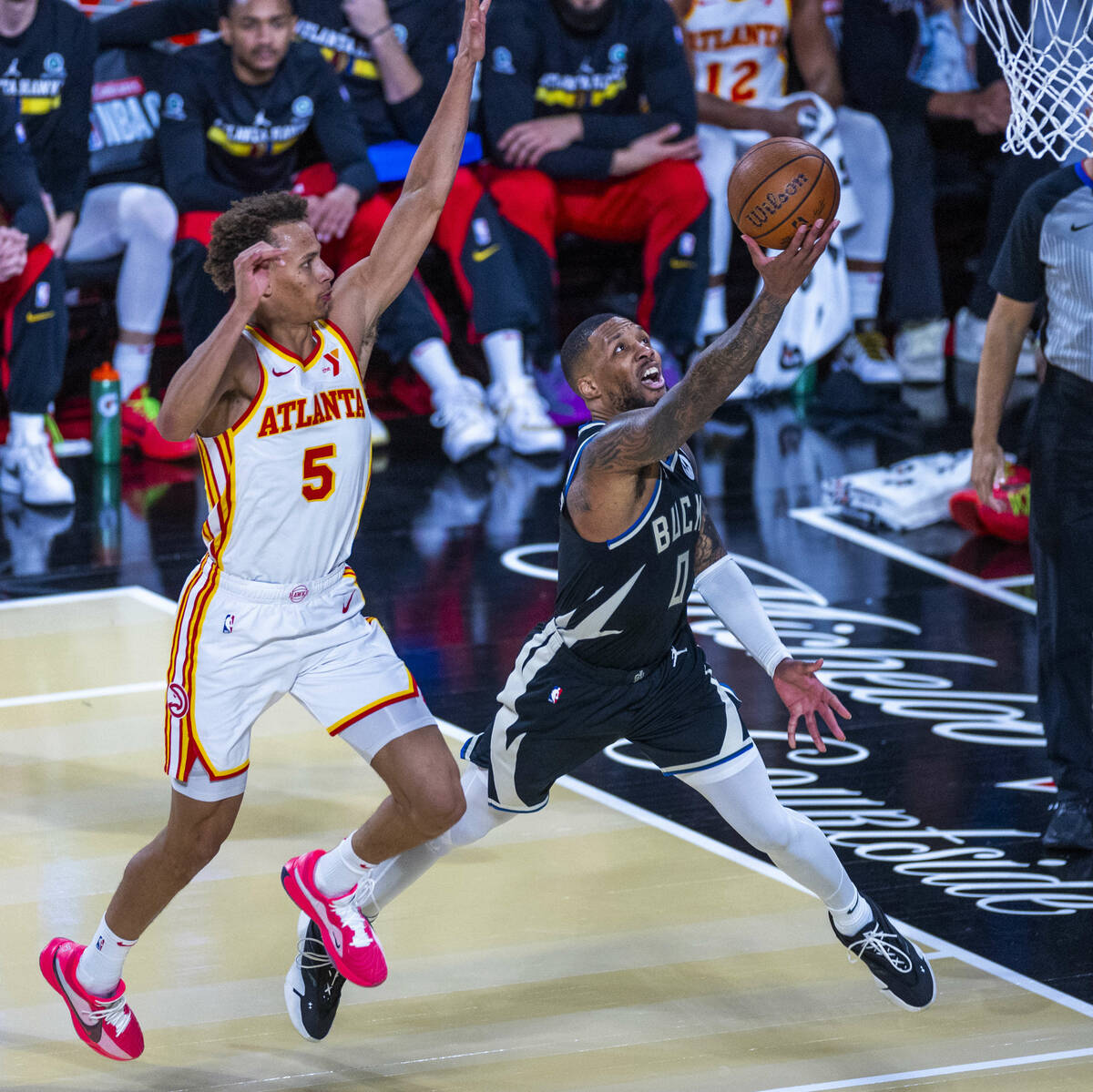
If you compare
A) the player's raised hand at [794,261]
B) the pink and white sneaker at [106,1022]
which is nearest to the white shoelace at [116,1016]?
the pink and white sneaker at [106,1022]

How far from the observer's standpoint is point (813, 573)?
8.29 metres

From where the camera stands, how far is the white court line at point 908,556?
26.2ft

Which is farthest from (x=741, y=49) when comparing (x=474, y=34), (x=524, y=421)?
(x=474, y=34)

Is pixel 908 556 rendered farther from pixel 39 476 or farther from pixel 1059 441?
pixel 39 476

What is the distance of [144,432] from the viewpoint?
33.4 ft

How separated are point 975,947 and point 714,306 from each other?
672 cm

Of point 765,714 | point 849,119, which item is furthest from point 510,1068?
point 849,119

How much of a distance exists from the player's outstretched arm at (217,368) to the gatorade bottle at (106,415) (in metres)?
5.79

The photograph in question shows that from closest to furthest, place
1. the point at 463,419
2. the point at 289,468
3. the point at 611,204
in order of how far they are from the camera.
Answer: the point at 289,468 → the point at 463,419 → the point at 611,204

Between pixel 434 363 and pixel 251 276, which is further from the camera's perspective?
pixel 434 363

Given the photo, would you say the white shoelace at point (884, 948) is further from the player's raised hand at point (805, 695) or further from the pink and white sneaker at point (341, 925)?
the pink and white sneaker at point (341, 925)

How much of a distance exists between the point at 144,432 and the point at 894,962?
21.9 feet

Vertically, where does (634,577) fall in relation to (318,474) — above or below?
below

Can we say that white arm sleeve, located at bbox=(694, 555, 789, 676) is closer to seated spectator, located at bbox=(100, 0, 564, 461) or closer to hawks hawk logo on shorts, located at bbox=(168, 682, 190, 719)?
hawks hawk logo on shorts, located at bbox=(168, 682, 190, 719)
